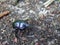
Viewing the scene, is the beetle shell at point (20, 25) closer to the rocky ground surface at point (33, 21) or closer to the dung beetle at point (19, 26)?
the dung beetle at point (19, 26)

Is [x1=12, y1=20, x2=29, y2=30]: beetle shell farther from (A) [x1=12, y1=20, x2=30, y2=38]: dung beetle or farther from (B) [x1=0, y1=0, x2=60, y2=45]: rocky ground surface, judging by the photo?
(B) [x1=0, y1=0, x2=60, y2=45]: rocky ground surface

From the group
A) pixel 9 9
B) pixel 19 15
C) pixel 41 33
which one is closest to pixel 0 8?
pixel 9 9

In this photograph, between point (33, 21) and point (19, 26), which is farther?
point (33, 21)

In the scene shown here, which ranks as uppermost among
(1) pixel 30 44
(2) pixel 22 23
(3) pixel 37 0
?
(3) pixel 37 0

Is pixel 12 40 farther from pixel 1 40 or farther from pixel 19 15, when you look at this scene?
pixel 19 15

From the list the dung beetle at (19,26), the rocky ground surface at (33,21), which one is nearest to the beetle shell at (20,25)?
the dung beetle at (19,26)

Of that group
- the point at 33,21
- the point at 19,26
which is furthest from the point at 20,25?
the point at 33,21

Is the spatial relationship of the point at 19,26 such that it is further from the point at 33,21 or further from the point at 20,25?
the point at 33,21

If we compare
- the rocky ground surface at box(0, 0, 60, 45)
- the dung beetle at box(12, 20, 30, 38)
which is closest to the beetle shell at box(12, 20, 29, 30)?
the dung beetle at box(12, 20, 30, 38)
